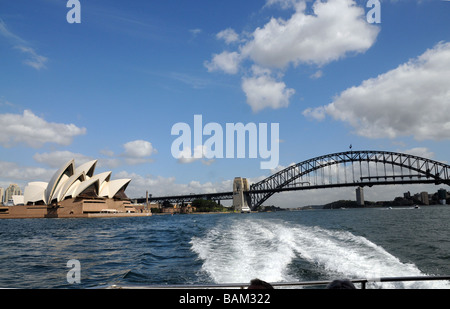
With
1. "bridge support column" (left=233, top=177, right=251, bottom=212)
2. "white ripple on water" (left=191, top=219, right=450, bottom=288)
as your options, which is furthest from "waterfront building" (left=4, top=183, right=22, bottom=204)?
"white ripple on water" (left=191, top=219, right=450, bottom=288)

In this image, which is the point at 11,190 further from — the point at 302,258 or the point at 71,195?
the point at 302,258

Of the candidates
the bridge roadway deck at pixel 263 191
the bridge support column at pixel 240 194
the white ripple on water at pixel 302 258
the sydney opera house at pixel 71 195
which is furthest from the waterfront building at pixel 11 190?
the white ripple on water at pixel 302 258

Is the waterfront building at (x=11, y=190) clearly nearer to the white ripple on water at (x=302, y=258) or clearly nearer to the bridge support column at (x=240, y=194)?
the bridge support column at (x=240, y=194)

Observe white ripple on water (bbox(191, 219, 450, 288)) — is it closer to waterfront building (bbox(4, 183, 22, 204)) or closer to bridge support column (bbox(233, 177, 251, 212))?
bridge support column (bbox(233, 177, 251, 212))

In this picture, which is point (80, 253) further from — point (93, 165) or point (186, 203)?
point (186, 203)

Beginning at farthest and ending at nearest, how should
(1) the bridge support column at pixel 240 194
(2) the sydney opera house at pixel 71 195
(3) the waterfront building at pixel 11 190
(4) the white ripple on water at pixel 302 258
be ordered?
(3) the waterfront building at pixel 11 190 < (1) the bridge support column at pixel 240 194 < (2) the sydney opera house at pixel 71 195 < (4) the white ripple on water at pixel 302 258
